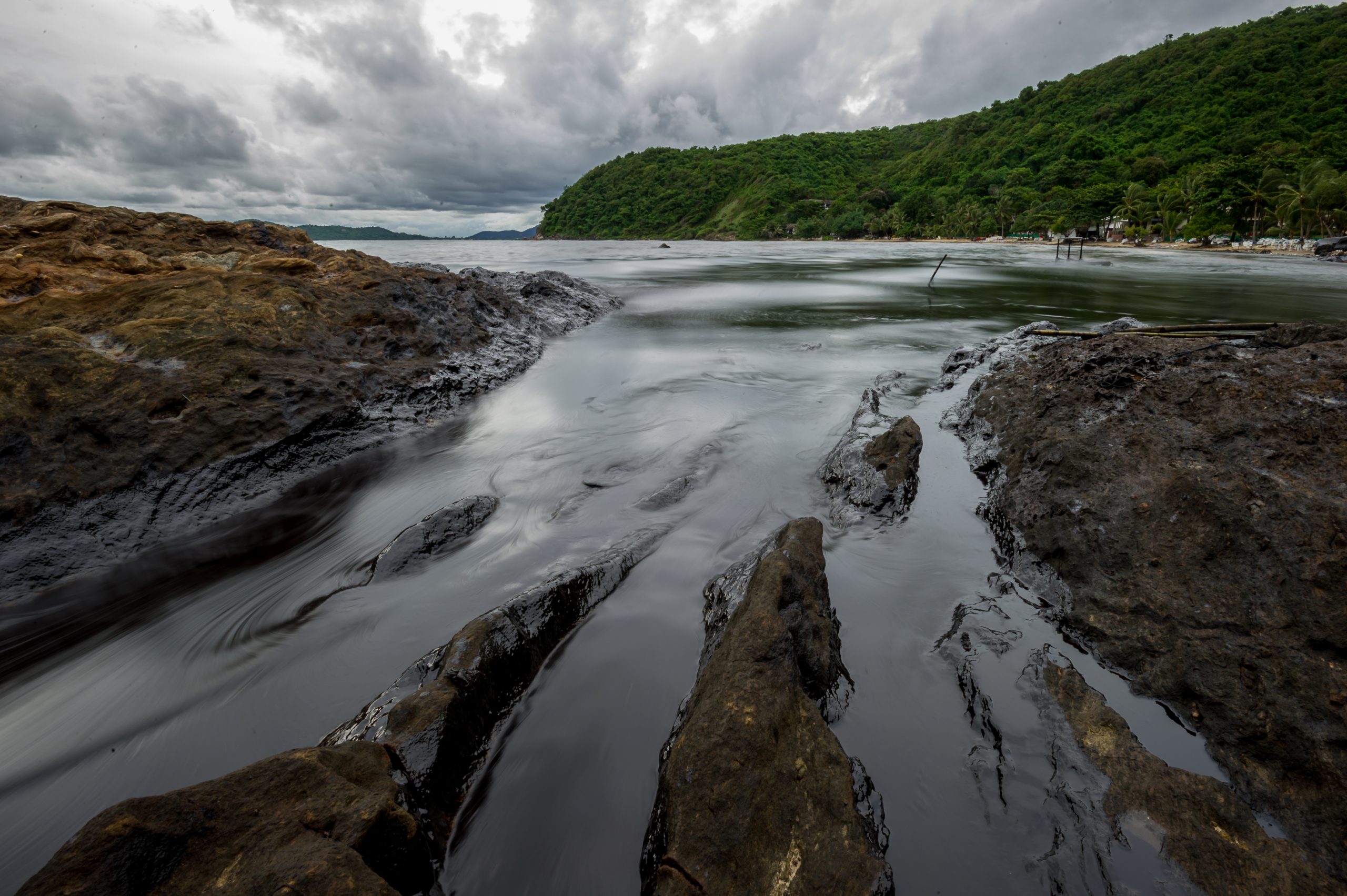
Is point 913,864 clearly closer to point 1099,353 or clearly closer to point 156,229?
point 1099,353

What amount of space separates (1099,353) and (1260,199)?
57.1 m

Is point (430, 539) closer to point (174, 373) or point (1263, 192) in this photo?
point (174, 373)

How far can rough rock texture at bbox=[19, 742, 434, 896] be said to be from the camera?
1.25 m

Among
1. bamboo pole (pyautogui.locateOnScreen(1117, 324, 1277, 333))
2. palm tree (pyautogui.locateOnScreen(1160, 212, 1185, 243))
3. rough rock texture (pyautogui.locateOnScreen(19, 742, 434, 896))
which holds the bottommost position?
palm tree (pyautogui.locateOnScreen(1160, 212, 1185, 243))

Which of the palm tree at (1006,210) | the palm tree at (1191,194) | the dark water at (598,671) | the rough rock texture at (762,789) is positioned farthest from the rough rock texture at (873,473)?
the palm tree at (1006,210)

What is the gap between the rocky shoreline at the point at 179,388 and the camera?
3855 mm

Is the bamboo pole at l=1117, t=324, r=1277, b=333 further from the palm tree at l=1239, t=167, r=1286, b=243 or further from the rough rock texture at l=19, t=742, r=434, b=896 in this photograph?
the palm tree at l=1239, t=167, r=1286, b=243

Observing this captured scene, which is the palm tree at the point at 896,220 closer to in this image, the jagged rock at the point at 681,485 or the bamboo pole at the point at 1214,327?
the bamboo pole at the point at 1214,327

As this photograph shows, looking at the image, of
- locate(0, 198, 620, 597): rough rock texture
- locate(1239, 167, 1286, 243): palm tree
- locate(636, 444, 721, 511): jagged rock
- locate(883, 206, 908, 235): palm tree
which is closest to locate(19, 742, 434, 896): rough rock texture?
locate(636, 444, 721, 511): jagged rock

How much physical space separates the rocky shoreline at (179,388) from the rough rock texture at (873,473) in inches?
173

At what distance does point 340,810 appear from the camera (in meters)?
1.53

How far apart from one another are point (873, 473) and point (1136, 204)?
67.8 meters

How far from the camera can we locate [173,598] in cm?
349

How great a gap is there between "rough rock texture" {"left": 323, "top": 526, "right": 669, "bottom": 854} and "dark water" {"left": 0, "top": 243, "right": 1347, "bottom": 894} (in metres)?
0.11
